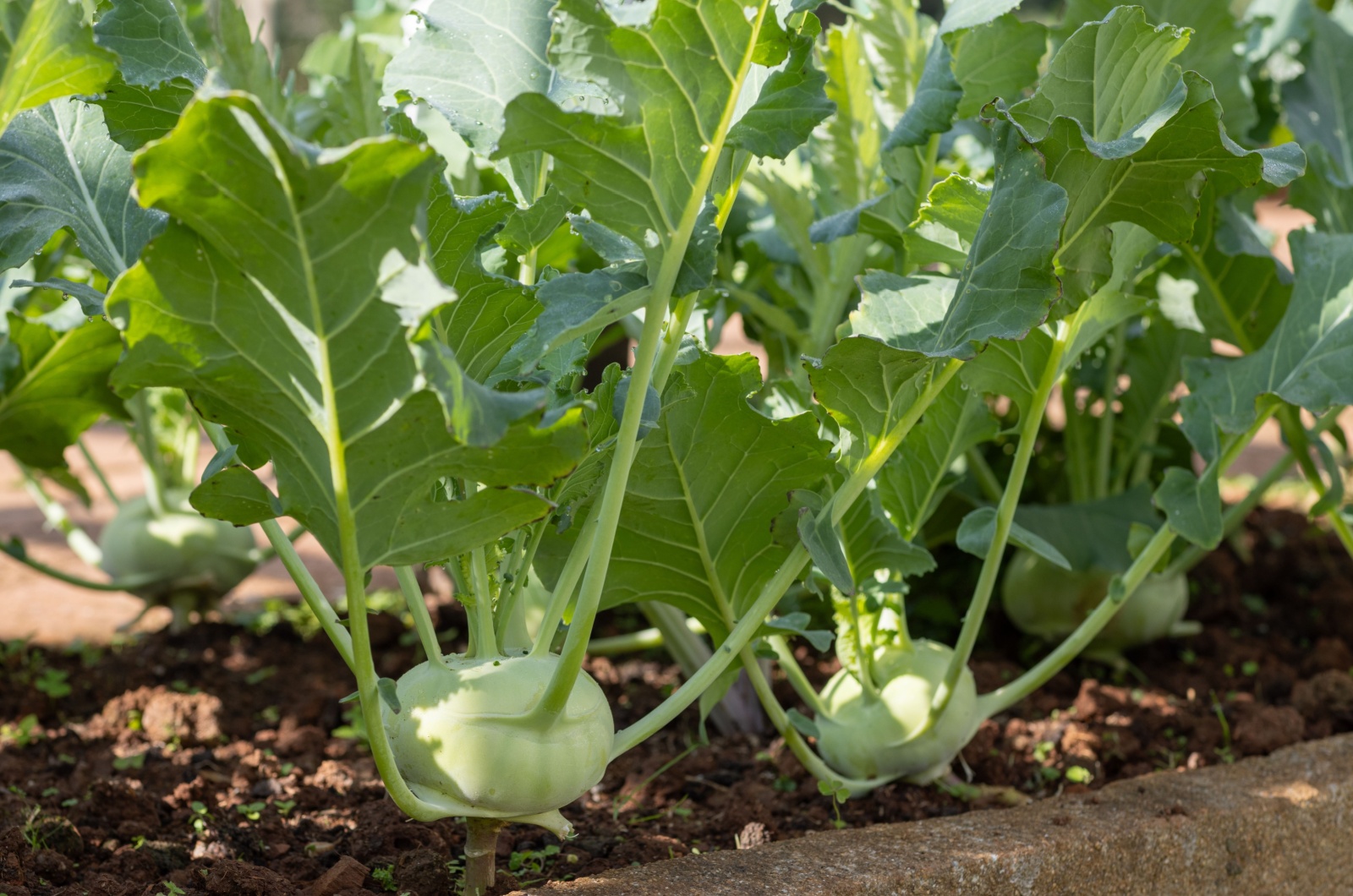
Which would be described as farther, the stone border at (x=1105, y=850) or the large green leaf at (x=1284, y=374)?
the large green leaf at (x=1284, y=374)

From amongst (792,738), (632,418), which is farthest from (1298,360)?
(632,418)

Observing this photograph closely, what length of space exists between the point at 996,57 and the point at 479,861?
1223mm

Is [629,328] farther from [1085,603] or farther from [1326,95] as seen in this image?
[1326,95]

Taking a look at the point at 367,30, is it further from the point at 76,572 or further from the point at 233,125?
the point at 233,125

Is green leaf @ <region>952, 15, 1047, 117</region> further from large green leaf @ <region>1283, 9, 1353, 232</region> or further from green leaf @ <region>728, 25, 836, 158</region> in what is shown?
large green leaf @ <region>1283, 9, 1353, 232</region>

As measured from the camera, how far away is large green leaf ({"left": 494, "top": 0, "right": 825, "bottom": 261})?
96cm

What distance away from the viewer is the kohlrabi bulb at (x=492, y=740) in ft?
3.42

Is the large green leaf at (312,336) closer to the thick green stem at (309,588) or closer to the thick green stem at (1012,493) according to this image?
the thick green stem at (309,588)

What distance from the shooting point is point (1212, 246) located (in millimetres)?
1836

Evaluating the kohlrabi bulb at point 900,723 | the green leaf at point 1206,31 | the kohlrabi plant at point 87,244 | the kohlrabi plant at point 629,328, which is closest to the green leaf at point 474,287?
the kohlrabi plant at point 629,328

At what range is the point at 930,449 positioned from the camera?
153 cm

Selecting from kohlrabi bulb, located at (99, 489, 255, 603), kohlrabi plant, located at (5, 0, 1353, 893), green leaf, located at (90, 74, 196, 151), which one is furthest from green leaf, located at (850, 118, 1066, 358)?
kohlrabi bulb, located at (99, 489, 255, 603)

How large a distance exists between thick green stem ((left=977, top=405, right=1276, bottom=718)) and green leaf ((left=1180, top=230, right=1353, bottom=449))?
4cm

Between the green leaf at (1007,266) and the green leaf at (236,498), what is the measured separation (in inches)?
23.0
